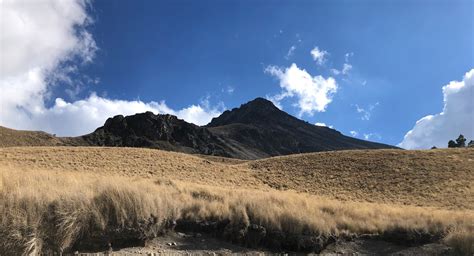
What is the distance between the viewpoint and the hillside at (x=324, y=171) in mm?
39000

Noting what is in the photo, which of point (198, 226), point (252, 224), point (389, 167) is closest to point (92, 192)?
point (198, 226)

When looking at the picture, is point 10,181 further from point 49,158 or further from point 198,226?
point 49,158

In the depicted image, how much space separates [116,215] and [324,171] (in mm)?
44811

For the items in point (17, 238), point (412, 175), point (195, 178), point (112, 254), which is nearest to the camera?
point (17, 238)

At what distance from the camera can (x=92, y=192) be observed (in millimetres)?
10703

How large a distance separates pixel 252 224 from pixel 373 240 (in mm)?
4200

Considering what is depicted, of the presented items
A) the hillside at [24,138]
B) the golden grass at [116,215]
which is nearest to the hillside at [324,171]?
the golden grass at [116,215]

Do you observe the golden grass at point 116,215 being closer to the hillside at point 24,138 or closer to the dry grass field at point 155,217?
the dry grass field at point 155,217

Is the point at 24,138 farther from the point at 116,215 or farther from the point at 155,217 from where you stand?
the point at 116,215

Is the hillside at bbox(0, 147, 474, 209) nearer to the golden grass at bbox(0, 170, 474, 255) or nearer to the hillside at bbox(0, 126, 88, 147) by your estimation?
the golden grass at bbox(0, 170, 474, 255)

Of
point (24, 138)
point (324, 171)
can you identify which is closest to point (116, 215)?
point (324, 171)

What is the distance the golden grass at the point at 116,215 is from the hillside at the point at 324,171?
2221 cm

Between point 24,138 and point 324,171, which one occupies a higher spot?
point 24,138

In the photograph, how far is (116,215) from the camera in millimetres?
10242
